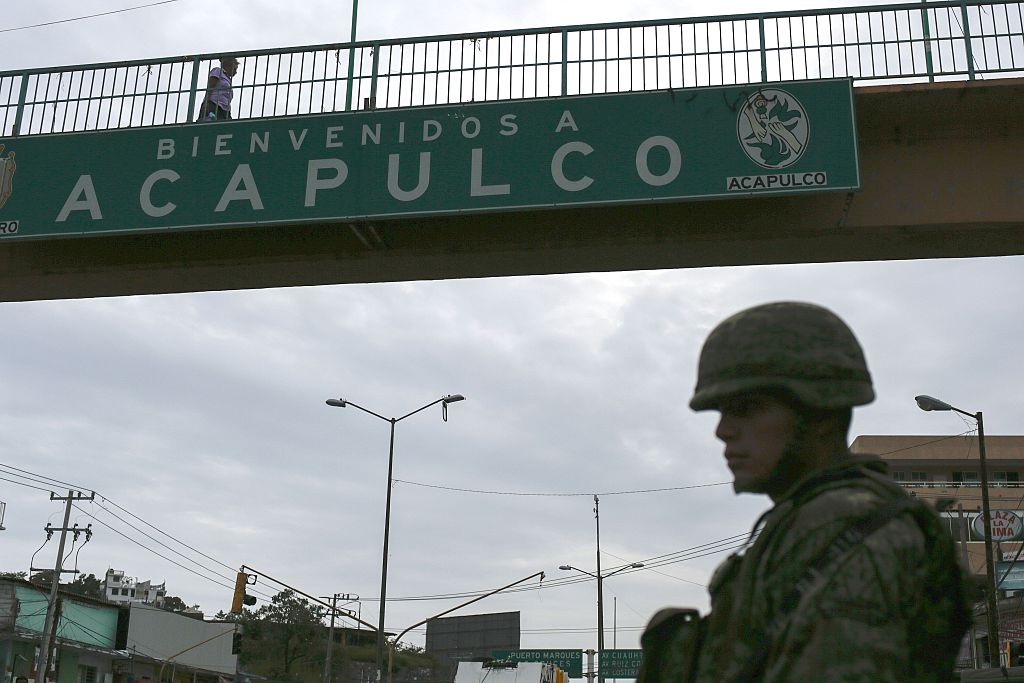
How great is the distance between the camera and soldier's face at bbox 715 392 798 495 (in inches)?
75.3

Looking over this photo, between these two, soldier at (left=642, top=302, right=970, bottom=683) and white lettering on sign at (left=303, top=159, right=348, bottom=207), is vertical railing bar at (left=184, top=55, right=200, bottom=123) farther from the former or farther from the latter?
soldier at (left=642, top=302, right=970, bottom=683)

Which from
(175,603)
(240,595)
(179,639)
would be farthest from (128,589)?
(240,595)

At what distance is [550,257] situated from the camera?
10.5 meters

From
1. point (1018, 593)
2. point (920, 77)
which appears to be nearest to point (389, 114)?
point (920, 77)

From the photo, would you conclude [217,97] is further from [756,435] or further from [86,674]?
[86,674]

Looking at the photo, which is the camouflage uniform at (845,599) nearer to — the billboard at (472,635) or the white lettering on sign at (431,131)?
the white lettering on sign at (431,131)

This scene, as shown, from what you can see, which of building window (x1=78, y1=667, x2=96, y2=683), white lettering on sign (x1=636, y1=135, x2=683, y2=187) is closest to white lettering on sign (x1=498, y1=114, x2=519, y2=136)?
white lettering on sign (x1=636, y1=135, x2=683, y2=187)

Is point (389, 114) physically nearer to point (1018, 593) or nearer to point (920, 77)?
point (920, 77)

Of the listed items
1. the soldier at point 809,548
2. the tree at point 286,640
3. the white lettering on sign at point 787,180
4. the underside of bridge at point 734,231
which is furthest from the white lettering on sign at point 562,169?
the tree at point 286,640

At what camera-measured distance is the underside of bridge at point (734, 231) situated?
9.98 meters

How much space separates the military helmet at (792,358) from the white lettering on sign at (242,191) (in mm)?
8495

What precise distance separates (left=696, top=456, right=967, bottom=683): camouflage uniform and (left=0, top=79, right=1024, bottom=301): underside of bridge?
312 inches

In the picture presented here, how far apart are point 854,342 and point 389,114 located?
8547 millimetres

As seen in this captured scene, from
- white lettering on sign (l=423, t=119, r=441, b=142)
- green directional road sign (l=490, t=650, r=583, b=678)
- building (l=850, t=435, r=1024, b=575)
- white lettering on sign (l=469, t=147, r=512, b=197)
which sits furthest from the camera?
Answer: green directional road sign (l=490, t=650, r=583, b=678)
